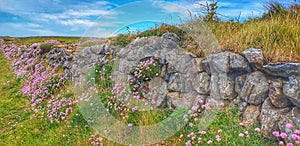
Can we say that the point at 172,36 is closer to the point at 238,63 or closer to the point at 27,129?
the point at 238,63

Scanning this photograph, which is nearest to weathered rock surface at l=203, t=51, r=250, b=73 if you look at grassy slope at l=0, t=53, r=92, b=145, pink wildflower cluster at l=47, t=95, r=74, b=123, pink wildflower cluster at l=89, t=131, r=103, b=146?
pink wildflower cluster at l=89, t=131, r=103, b=146

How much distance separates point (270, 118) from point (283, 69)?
889 mm

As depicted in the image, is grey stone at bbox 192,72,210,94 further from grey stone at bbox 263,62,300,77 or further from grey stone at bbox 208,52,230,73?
grey stone at bbox 263,62,300,77

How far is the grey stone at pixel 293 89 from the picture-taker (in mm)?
4422

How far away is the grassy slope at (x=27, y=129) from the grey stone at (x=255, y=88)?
3.83 m

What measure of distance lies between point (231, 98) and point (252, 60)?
3.05 ft

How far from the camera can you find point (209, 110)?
18.4 feet

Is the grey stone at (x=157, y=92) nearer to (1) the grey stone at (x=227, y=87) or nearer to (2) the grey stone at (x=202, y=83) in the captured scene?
(2) the grey stone at (x=202, y=83)

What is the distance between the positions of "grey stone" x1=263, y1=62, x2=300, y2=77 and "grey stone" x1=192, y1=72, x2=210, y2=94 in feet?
4.61

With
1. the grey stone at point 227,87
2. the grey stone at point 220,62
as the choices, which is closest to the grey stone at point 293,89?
the grey stone at point 227,87

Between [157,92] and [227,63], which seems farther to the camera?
[157,92]

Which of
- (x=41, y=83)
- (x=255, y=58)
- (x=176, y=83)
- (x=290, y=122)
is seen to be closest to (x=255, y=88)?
(x=255, y=58)

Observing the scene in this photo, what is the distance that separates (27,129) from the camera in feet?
28.3

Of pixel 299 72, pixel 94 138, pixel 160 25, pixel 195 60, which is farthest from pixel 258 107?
pixel 160 25
